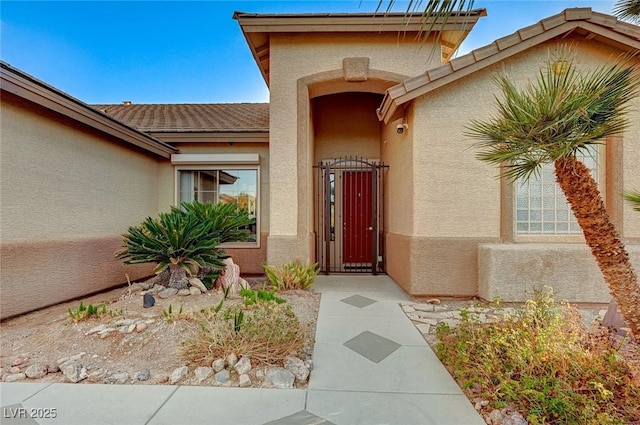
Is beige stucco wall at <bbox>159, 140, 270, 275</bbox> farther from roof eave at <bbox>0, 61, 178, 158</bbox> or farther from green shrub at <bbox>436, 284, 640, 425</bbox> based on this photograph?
green shrub at <bbox>436, 284, 640, 425</bbox>

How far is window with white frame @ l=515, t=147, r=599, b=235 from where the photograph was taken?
5.46 metres

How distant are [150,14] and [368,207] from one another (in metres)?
9.15

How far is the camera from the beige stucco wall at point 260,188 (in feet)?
26.1

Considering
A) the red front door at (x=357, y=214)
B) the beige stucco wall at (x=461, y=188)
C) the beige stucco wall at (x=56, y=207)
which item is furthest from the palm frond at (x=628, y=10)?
the beige stucco wall at (x=56, y=207)

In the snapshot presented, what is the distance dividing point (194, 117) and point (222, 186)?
3.37m

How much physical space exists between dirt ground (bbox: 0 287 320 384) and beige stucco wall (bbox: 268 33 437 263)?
241 cm

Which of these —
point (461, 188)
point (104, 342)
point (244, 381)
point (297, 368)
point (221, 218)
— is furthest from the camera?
point (221, 218)

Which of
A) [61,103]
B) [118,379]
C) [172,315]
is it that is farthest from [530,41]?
[61,103]

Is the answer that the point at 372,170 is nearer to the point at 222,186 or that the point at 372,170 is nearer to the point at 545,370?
the point at 222,186

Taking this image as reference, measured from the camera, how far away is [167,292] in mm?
5027

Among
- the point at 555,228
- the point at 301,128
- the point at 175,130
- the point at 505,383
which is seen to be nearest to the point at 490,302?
the point at 555,228

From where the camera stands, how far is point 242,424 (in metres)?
2.32

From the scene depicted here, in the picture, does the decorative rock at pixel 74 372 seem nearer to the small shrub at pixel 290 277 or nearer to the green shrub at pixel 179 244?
the green shrub at pixel 179 244

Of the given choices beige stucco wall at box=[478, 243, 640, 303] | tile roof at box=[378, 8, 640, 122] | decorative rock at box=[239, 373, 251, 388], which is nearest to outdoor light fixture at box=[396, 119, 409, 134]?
tile roof at box=[378, 8, 640, 122]
